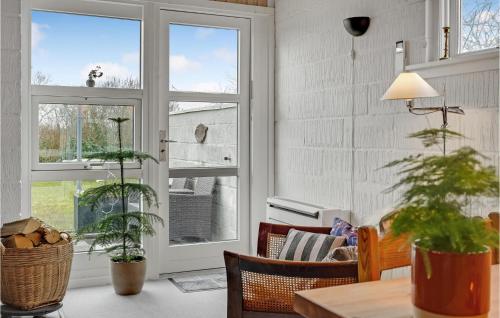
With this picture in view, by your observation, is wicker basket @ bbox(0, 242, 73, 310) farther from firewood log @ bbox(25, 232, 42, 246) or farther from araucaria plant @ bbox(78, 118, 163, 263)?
araucaria plant @ bbox(78, 118, 163, 263)

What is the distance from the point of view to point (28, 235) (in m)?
3.29

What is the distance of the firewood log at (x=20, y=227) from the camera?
326 centimetres

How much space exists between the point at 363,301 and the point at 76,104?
3378mm

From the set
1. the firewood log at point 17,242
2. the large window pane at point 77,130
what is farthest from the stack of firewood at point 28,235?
the large window pane at point 77,130

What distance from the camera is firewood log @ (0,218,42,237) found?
3.26 m

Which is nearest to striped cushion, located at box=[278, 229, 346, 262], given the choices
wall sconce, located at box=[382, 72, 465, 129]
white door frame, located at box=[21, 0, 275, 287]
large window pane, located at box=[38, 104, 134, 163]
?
wall sconce, located at box=[382, 72, 465, 129]

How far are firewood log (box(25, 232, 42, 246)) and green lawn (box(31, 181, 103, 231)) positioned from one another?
756 mm

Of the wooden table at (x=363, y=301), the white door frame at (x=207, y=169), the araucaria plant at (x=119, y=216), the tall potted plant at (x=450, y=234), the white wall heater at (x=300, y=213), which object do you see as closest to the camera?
the tall potted plant at (x=450, y=234)

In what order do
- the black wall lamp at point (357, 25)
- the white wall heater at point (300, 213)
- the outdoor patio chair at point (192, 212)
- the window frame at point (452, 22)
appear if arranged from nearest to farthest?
the window frame at point (452, 22)
the black wall lamp at point (357, 25)
the white wall heater at point (300, 213)
the outdoor patio chair at point (192, 212)

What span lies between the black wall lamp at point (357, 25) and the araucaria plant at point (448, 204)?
2.60 m

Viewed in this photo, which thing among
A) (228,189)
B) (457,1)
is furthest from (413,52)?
(228,189)

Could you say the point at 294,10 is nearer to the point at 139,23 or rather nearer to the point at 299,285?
the point at 139,23

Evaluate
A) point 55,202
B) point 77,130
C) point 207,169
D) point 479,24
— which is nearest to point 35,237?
point 55,202

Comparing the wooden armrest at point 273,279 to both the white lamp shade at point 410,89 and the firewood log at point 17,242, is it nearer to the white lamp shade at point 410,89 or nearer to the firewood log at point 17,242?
the white lamp shade at point 410,89
